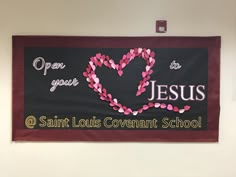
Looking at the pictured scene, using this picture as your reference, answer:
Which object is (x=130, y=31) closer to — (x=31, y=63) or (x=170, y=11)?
(x=170, y=11)

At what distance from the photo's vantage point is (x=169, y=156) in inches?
86.2

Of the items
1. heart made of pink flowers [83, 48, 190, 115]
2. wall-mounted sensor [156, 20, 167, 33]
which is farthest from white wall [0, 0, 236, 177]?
heart made of pink flowers [83, 48, 190, 115]

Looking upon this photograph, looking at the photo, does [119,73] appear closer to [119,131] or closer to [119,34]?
[119,34]

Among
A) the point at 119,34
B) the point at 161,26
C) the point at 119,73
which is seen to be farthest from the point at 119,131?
the point at 161,26

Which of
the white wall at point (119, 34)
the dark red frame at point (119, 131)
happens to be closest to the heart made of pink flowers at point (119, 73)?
the dark red frame at point (119, 131)

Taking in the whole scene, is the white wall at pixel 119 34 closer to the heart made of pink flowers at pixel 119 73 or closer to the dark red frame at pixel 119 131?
the dark red frame at pixel 119 131

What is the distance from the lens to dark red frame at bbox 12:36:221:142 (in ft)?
7.09

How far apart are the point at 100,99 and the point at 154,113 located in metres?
0.49

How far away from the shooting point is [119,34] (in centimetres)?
218

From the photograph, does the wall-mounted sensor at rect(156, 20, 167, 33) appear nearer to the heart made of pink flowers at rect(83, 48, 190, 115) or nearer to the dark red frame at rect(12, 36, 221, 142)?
the dark red frame at rect(12, 36, 221, 142)

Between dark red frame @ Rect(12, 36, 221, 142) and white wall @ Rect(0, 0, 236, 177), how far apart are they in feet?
0.19
